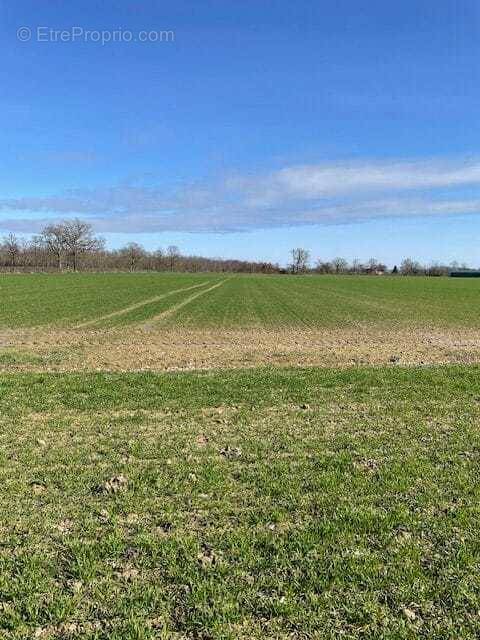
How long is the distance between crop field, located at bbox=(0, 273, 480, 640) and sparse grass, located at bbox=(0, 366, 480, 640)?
0.02 meters

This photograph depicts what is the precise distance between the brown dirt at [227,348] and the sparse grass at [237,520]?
589cm

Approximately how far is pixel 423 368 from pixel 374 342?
773 cm

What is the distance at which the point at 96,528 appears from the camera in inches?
201

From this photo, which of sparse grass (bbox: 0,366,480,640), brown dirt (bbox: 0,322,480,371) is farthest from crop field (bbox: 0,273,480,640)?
brown dirt (bbox: 0,322,480,371)

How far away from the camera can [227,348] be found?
19.7 m

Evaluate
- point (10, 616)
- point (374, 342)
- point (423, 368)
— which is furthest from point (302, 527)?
point (374, 342)

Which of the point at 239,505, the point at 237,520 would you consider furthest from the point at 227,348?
A: the point at 237,520

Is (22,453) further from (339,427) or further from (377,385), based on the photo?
(377,385)

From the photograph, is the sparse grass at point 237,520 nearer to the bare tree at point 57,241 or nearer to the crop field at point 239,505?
the crop field at point 239,505

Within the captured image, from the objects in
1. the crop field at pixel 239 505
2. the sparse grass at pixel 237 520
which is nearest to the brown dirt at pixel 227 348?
the crop field at pixel 239 505

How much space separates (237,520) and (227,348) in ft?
47.3

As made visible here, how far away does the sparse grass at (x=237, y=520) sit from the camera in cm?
385

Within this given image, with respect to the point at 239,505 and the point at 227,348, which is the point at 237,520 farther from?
the point at 227,348

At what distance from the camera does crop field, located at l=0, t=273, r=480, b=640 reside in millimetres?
3871
